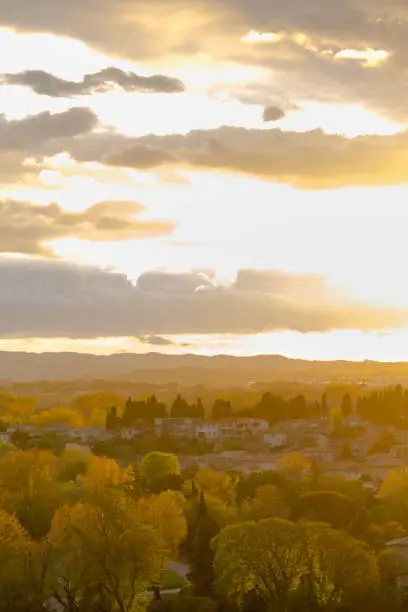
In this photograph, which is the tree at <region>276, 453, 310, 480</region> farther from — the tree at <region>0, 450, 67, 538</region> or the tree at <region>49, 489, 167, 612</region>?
the tree at <region>49, 489, 167, 612</region>

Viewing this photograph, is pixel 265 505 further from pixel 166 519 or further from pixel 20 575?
pixel 20 575

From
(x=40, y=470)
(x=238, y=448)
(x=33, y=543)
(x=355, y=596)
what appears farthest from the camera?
(x=238, y=448)

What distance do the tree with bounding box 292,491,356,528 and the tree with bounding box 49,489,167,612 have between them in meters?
10.9

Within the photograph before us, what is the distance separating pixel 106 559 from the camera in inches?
1417

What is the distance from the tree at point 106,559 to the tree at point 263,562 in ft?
6.72

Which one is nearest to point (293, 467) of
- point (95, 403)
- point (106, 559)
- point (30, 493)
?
point (30, 493)

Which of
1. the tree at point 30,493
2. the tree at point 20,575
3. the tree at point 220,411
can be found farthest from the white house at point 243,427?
the tree at point 20,575

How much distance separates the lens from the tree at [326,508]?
47031 mm

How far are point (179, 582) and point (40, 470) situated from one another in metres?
15.4

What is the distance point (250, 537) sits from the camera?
122 ft

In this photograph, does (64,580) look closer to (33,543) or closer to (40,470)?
(33,543)

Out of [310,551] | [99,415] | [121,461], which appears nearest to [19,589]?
[310,551]

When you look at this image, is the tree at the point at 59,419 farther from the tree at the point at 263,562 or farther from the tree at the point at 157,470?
the tree at the point at 263,562

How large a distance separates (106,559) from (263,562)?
4724 mm
